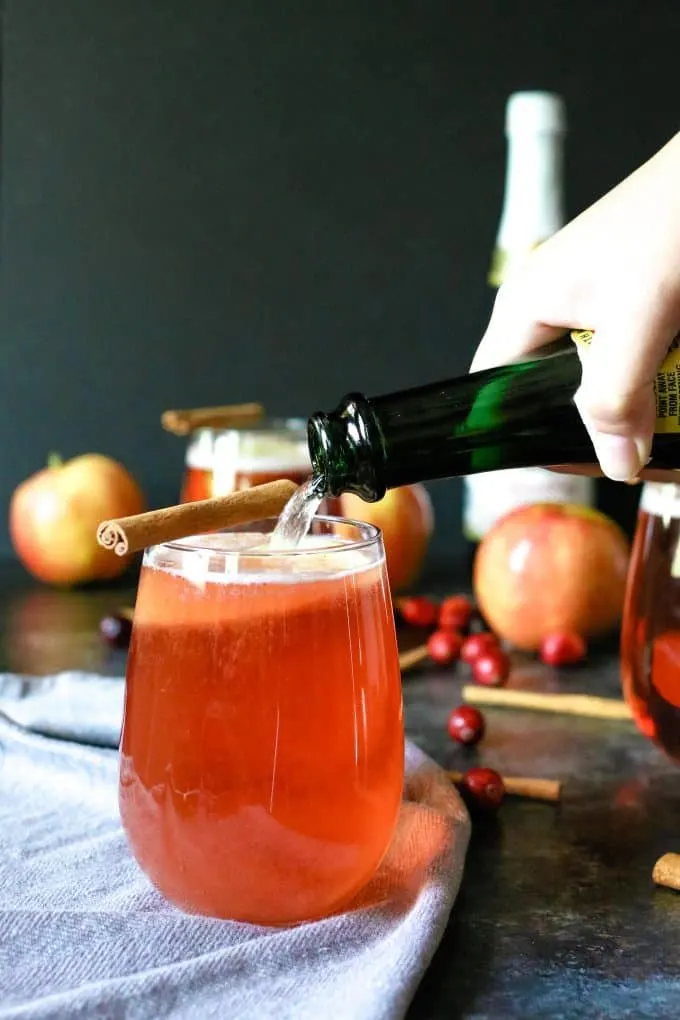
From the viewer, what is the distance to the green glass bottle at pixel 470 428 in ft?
1.96

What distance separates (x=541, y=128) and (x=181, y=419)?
1.81 ft

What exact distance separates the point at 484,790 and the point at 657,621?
16 centimetres

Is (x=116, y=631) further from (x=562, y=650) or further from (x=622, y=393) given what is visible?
(x=622, y=393)

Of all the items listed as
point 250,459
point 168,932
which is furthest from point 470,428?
point 250,459

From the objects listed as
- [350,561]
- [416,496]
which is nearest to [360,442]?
[350,561]

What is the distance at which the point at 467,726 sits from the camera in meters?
0.79

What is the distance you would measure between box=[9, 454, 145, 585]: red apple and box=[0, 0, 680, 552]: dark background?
189 millimetres

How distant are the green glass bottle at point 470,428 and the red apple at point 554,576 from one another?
0.38 metres

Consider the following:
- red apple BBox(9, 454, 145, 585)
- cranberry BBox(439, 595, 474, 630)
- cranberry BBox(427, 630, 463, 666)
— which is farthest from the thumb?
red apple BBox(9, 454, 145, 585)

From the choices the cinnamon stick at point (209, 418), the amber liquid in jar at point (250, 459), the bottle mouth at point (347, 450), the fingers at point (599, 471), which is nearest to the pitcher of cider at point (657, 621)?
the fingers at point (599, 471)

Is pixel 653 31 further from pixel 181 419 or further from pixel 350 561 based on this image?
pixel 350 561

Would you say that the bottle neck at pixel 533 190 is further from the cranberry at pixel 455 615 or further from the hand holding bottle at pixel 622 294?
the hand holding bottle at pixel 622 294

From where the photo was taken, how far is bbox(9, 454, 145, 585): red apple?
1271 mm

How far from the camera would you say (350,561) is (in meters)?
0.53
